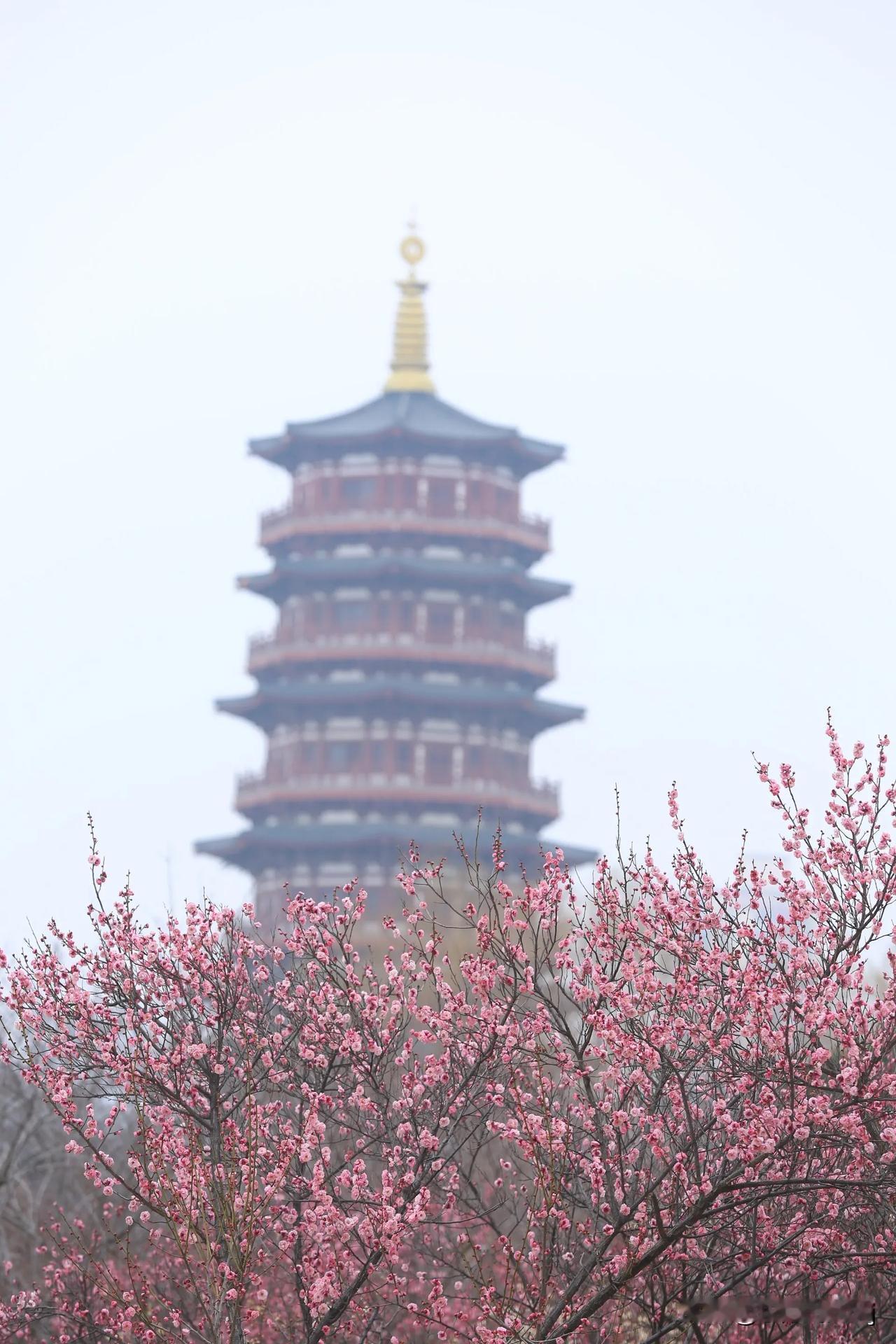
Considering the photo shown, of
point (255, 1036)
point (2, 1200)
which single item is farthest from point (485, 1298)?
point (2, 1200)

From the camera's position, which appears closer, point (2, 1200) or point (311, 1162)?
point (311, 1162)

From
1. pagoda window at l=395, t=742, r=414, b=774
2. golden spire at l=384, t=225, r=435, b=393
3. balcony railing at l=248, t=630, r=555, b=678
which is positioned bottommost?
pagoda window at l=395, t=742, r=414, b=774

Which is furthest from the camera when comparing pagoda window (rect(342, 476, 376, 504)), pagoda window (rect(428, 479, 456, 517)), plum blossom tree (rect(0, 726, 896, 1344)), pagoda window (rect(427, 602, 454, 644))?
pagoda window (rect(342, 476, 376, 504))

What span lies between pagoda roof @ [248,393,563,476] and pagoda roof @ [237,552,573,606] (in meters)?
3.78

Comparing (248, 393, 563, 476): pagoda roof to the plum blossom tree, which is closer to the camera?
the plum blossom tree

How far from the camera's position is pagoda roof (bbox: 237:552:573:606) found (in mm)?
68750

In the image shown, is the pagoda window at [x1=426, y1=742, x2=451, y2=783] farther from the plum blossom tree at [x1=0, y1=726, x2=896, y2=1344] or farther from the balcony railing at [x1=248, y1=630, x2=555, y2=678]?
the plum blossom tree at [x1=0, y1=726, x2=896, y2=1344]

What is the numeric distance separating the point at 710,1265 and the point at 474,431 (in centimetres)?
6195

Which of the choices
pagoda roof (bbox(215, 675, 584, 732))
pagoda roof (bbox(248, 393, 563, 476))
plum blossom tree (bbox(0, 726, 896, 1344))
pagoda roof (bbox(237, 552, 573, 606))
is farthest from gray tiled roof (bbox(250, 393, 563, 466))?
plum blossom tree (bbox(0, 726, 896, 1344))

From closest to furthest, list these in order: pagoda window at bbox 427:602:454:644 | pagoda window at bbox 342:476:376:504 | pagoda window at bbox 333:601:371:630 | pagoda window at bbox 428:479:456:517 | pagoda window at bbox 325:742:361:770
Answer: pagoda window at bbox 325:742:361:770
pagoda window at bbox 427:602:454:644
pagoda window at bbox 333:601:371:630
pagoda window at bbox 428:479:456:517
pagoda window at bbox 342:476:376:504

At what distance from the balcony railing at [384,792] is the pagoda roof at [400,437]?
11.2 m

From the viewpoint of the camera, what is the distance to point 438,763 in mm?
68438

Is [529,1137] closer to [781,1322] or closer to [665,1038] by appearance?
[665,1038]

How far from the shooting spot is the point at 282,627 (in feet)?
234
